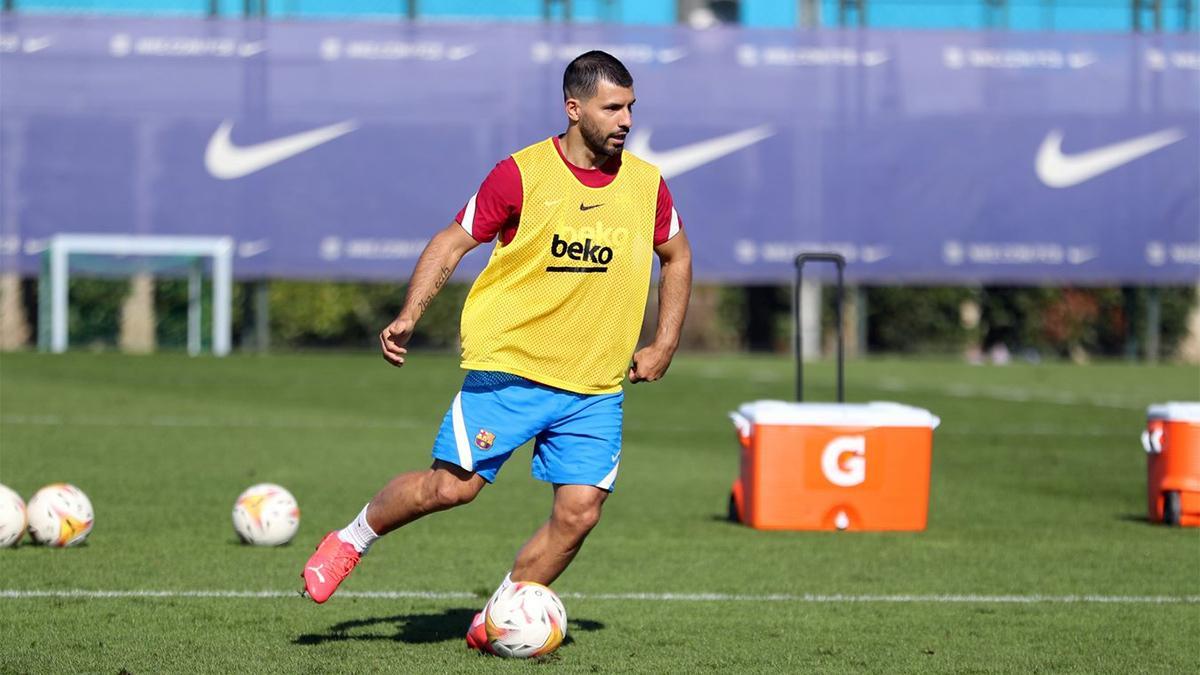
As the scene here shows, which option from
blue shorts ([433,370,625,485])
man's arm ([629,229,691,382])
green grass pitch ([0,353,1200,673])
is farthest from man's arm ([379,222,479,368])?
green grass pitch ([0,353,1200,673])

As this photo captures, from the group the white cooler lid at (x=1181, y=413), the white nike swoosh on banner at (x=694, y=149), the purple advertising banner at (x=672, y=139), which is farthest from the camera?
the white nike swoosh on banner at (x=694, y=149)

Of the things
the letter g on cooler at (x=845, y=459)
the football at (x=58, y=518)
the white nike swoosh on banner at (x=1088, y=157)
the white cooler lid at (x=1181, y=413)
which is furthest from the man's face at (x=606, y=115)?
the white nike swoosh on banner at (x=1088, y=157)

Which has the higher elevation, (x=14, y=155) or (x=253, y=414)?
(x=14, y=155)

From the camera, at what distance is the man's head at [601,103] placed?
6211 millimetres

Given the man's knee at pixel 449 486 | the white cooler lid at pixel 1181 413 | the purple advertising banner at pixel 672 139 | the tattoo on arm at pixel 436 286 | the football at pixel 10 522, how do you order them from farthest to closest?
the purple advertising banner at pixel 672 139 → the white cooler lid at pixel 1181 413 → the football at pixel 10 522 → the man's knee at pixel 449 486 → the tattoo on arm at pixel 436 286

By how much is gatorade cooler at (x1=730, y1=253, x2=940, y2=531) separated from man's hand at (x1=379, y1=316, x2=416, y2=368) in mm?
4289

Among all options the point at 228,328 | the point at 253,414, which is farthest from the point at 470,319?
the point at 228,328

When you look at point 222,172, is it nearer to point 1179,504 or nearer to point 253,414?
point 253,414

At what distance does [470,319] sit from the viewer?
252 inches

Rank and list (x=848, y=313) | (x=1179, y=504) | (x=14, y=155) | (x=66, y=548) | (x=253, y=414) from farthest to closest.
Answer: (x=848, y=313), (x=14, y=155), (x=253, y=414), (x=1179, y=504), (x=66, y=548)

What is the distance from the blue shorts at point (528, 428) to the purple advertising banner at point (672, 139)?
69.2 feet

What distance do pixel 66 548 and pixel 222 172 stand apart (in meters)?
19.9

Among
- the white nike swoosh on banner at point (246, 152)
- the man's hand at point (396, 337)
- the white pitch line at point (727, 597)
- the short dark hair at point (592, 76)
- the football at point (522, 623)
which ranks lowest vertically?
the white pitch line at point (727, 597)

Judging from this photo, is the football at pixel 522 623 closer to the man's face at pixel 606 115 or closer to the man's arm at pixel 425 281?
the man's arm at pixel 425 281
